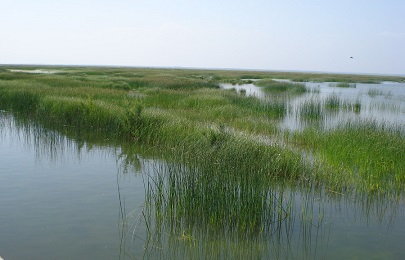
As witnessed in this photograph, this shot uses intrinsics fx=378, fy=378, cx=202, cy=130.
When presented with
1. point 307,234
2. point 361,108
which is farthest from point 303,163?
point 361,108

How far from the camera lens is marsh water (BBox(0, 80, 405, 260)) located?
6.00 m

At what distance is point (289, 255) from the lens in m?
5.98

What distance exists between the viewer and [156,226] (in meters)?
6.60

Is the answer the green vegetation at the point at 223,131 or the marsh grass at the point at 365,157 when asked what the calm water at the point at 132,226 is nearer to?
the marsh grass at the point at 365,157

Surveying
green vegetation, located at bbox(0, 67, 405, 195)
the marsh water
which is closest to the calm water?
the marsh water

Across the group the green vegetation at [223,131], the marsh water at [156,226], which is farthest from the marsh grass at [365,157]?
the marsh water at [156,226]

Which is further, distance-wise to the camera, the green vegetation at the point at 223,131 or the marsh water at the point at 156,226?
the green vegetation at the point at 223,131

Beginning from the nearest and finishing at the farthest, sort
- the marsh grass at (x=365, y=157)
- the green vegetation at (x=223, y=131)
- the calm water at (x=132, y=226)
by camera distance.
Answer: the calm water at (x=132, y=226) < the green vegetation at (x=223, y=131) < the marsh grass at (x=365, y=157)

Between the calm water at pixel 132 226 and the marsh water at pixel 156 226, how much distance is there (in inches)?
0.6

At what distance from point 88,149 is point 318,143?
766cm

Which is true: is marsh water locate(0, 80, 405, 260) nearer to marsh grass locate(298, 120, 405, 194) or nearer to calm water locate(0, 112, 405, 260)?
calm water locate(0, 112, 405, 260)

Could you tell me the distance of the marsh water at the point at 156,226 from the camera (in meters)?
6.00

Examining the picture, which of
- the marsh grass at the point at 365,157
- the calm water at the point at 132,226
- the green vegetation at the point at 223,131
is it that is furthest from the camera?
the marsh grass at the point at 365,157

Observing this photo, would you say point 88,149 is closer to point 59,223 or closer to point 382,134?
point 59,223
